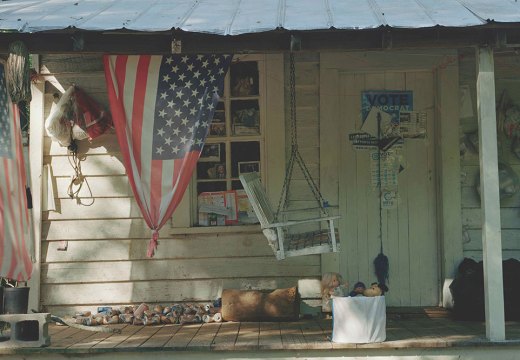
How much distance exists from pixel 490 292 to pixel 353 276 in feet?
6.96

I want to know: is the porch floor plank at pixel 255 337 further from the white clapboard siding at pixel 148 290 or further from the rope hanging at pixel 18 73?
the rope hanging at pixel 18 73

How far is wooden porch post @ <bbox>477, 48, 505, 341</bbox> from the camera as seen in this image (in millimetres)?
6148

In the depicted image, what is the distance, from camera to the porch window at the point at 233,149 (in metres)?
8.05

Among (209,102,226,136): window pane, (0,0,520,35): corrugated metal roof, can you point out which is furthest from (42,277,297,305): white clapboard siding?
(0,0,520,35): corrugated metal roof

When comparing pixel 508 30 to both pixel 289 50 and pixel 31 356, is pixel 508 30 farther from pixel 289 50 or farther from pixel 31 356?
pixel 31 356

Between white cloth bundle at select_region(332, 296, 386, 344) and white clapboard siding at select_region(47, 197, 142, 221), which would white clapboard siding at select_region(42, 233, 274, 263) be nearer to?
white clapboard siding at select_region(47, 197, 142, 221)

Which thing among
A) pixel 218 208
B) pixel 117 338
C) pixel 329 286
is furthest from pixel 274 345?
pixel 218 208

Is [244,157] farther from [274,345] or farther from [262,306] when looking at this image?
[274,345]

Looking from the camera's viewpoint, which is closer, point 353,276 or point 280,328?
point 280,328

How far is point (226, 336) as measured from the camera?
22.0ft

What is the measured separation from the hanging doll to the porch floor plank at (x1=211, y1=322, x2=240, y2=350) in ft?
3.10

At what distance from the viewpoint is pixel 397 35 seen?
6.15 m

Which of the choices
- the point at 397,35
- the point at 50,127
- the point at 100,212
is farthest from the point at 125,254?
the point at 397,35

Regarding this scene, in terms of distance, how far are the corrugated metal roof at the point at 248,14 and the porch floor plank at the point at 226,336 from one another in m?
2.52
